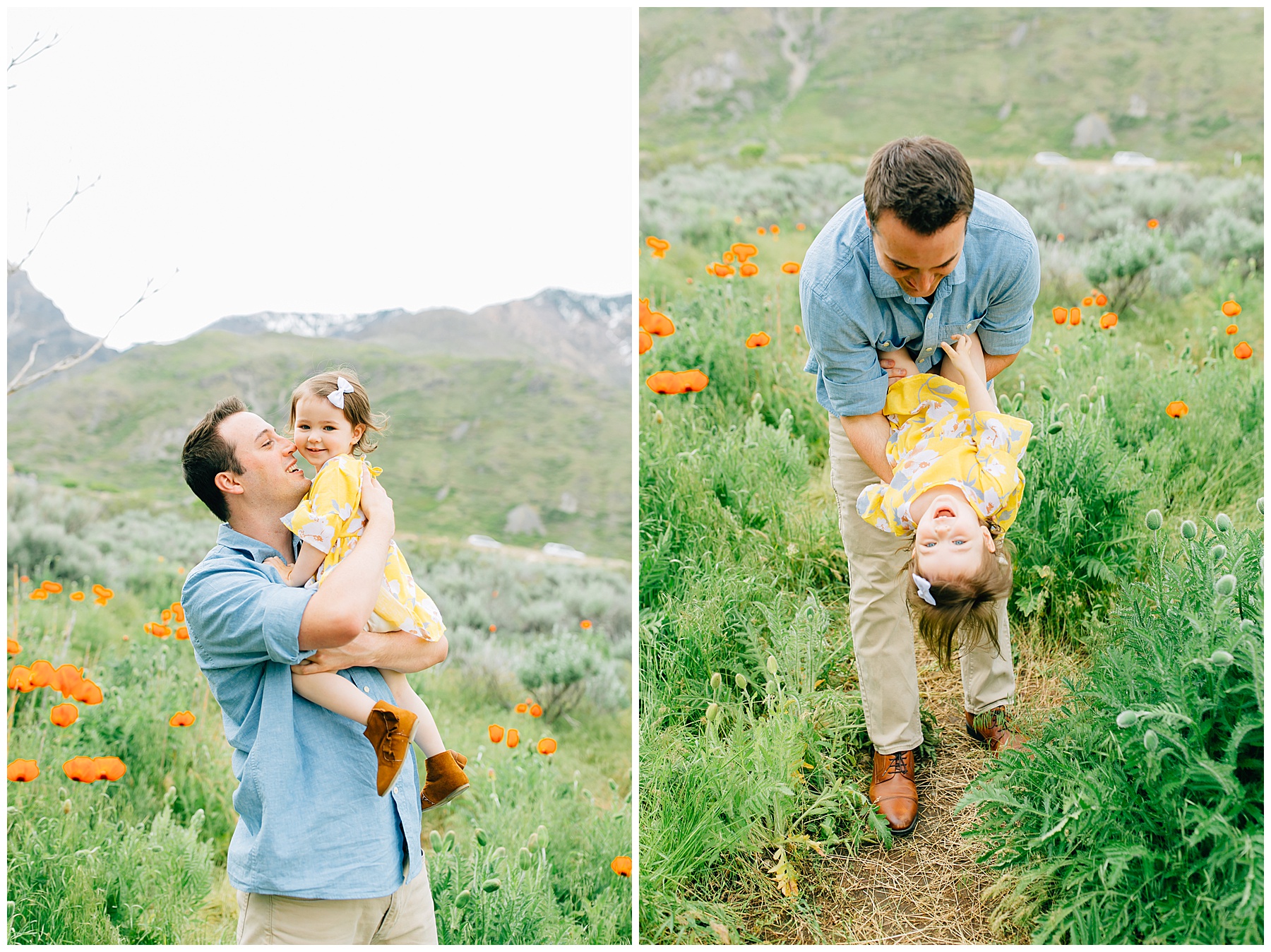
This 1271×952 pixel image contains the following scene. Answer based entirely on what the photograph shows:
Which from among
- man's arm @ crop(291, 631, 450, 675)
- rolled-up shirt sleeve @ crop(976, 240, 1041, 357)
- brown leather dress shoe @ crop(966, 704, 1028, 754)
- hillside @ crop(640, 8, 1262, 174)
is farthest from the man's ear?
hillside @ crop(640, 8, 1262, 174)

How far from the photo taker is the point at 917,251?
1.74 meters

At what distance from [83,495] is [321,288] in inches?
79.0

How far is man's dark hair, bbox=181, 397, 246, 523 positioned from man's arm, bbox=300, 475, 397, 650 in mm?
323

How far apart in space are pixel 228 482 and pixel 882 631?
1.69 m

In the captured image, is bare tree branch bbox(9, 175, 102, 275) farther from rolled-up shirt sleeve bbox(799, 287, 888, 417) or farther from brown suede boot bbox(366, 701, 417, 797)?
rolled-up shirt sleeve bbox(799, 287, 888, 417)

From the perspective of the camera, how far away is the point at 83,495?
17.2 feet

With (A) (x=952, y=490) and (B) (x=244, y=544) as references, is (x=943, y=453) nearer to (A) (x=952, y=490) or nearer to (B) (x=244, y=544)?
(A) (x=952, y=490)

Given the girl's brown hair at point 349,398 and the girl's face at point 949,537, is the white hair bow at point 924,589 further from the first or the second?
the girl's brown hair at point 349,398

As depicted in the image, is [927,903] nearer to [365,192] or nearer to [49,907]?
[49,907]

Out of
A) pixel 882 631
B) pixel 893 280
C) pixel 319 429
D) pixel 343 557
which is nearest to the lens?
pixel 343 557

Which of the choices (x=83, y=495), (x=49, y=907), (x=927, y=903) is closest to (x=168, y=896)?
(x=49, y=907)

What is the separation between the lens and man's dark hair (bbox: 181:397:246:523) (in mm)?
1662

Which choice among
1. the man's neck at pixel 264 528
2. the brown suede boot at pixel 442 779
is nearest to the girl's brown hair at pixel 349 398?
the man's neck at pixel 264 528

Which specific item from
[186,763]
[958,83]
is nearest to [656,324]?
[186,763]
